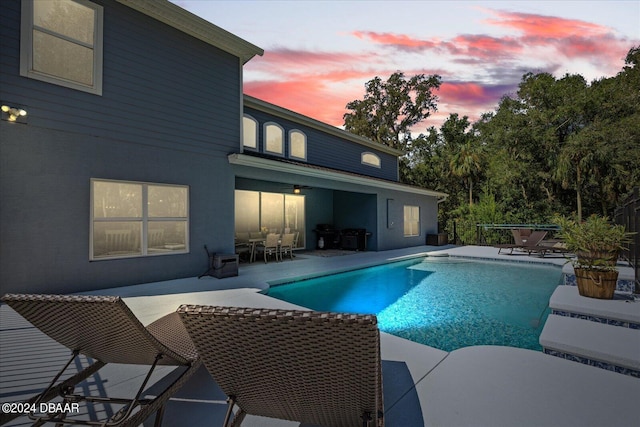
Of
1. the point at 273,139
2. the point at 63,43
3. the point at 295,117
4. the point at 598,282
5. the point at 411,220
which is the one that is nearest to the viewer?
the point at 598,282

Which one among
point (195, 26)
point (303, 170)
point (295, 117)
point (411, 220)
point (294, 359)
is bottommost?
point (294, 359)

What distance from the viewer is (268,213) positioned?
11352 millimetres

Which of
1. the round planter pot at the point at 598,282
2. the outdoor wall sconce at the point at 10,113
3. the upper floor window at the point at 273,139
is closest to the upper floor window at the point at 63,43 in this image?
the outdoor wall sconce at the point at 10,113

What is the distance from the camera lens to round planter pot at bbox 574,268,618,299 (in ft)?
12.8

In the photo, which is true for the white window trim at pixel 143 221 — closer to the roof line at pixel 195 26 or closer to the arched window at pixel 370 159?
the roof line at pixel 195 26

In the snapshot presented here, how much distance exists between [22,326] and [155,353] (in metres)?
3.11

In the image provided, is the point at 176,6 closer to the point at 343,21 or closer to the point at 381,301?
the point at 343,21

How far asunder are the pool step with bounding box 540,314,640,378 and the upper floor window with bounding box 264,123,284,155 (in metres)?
8.70

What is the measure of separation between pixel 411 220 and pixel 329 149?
5.17 metres

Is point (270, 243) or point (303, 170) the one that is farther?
point (270, 243)

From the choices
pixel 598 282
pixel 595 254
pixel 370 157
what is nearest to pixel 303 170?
pixel 595 254

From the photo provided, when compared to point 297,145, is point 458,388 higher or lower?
lower

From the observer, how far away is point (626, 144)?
56.0 feet

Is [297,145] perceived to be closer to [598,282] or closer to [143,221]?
[143,221]
